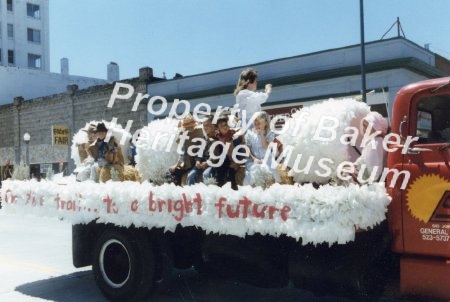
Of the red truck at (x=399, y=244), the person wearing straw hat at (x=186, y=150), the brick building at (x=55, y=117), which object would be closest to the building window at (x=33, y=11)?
the brick building at (x=55, y=117)

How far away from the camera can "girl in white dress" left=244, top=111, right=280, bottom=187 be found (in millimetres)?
4809

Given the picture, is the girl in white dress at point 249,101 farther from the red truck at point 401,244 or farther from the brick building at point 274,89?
the brick building at point 274,89

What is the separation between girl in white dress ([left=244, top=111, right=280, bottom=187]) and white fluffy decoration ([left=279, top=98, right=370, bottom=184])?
0.23m

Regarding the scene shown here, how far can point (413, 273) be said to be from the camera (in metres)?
3.98

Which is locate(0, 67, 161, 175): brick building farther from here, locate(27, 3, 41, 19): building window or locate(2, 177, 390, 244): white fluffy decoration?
locate(27, 3, 41, 19): building window

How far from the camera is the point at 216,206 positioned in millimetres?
4543

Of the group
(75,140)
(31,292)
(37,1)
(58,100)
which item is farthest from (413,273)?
(37,1)

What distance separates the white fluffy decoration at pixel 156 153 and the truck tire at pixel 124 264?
767mm

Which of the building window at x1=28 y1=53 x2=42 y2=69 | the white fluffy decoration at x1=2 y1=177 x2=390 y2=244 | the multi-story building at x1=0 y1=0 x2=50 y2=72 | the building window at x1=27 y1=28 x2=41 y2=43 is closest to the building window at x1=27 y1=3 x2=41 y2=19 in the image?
the multi-story building at x1=0 y1=0 x2=50 y2=72

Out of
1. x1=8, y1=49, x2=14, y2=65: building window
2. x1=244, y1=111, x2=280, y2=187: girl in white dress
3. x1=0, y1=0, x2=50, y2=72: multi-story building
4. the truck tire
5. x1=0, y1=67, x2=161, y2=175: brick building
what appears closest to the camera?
x1=244, y1=111, x2=280, y2=187: girl in white dress

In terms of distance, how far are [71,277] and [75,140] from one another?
1975 millimetres

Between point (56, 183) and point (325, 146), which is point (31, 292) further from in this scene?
point (325, 146)

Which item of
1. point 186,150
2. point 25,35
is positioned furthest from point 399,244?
point 25,35

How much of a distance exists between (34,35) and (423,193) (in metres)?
65.8
